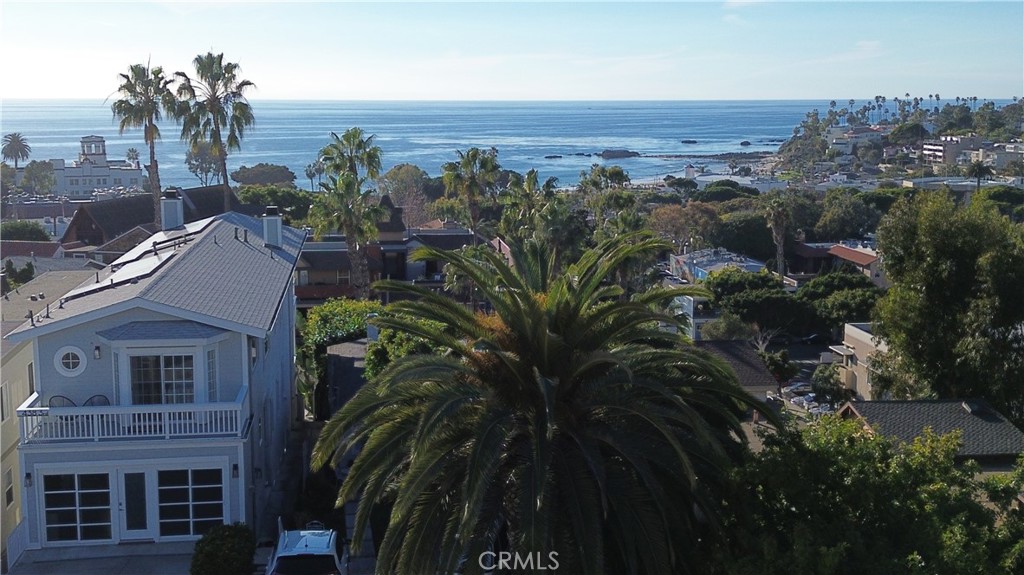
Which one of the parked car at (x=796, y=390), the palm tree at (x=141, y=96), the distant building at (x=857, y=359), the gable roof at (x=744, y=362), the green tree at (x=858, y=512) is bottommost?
the parked car at (x=796, y=390)

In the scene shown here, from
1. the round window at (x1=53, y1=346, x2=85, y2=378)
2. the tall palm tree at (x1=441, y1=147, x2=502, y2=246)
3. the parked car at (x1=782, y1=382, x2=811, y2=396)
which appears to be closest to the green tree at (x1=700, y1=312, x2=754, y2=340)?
the parked car at (x1=782, y1=382, x2=811, y2=396)

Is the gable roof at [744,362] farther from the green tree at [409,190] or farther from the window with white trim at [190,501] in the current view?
the green tree at [409,190]

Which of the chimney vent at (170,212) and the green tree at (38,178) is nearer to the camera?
the chimney vent at (170,212)

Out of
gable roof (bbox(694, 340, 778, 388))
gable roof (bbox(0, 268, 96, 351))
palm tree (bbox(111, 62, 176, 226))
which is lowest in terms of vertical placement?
gable roof (bbox(694, 340, 778, 388))

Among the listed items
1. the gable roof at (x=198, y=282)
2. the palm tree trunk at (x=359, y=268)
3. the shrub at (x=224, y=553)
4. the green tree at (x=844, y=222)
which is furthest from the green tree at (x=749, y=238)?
the shrub at (x=224, y=553)

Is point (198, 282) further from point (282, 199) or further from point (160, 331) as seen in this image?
point (282, 199)

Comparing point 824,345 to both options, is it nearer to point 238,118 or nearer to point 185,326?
point 238,118

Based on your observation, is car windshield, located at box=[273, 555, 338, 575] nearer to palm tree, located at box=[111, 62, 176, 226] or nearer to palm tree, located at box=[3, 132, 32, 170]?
palm tree, located at box=[111, 62, 176, 226]

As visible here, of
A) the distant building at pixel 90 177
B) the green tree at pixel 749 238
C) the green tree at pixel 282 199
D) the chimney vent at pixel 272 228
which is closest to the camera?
the chimney vent at pixel 272 228
